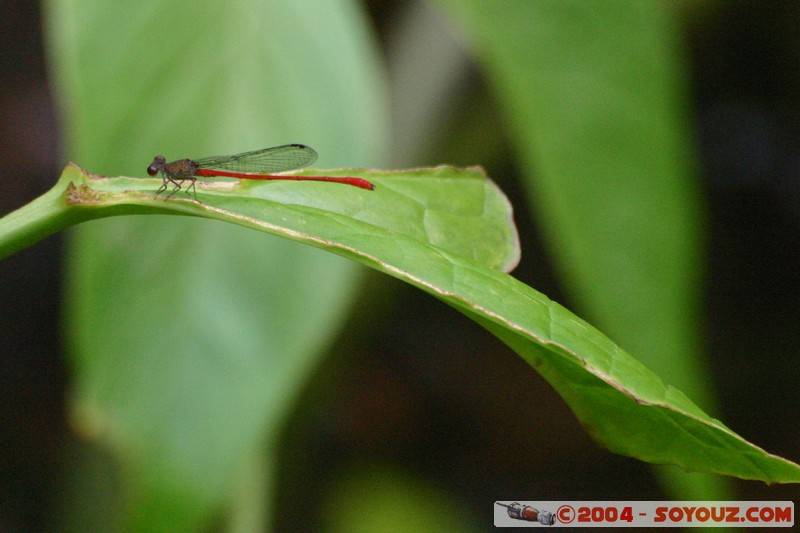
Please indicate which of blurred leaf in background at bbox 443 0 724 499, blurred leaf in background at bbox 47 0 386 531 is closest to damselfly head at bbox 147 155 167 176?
blurred leaf in background at bbox 47 0 386 531

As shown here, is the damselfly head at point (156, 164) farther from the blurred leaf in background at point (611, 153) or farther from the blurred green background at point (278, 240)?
the blurred leaf in background at point (611, 153)

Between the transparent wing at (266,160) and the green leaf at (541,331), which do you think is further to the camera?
the transparent wing at (266,160)

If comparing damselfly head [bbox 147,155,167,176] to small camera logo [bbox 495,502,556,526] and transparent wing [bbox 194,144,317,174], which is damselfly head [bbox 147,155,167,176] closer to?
transparent wing [bbox 194,144,317,174]

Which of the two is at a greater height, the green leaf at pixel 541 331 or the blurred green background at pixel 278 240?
the blurred green background at pixel 278 240

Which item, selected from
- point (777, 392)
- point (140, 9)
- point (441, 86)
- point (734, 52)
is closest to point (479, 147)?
point (441, 86)

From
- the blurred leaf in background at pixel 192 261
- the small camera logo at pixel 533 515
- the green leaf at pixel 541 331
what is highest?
the blurred leaf in background at pixel 192 261

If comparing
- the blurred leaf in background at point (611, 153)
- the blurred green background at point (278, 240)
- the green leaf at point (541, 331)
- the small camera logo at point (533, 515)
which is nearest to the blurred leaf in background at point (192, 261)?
the blurred green background at point (278, 240)
